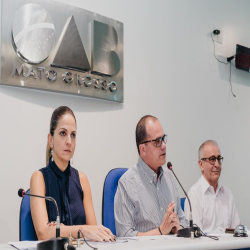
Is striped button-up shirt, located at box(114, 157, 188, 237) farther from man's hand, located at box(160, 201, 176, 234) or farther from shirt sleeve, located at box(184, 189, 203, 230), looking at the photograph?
shirt sleeve, located at box(184, 189, 203, 230)

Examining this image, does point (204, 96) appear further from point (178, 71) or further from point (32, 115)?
point (32, 115)

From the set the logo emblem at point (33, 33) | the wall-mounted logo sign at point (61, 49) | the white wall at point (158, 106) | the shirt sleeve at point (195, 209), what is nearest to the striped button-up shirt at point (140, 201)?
the shirt sleeve at point (195, 209)

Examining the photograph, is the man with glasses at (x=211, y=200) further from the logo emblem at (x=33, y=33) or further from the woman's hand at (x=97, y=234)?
the logo emblem at (x=33, y=33)

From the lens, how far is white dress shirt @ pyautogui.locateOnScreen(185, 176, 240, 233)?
302 cm

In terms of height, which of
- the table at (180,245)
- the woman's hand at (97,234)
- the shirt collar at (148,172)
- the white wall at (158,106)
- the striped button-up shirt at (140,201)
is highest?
the white wall at (158,106)

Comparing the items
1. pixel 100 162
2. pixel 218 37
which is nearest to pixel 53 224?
pixel 100 162

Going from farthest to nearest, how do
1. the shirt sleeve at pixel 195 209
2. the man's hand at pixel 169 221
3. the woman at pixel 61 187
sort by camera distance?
the shirt sleeve at pixel 195 209, the man's hand at pixel 169 221, the woman at pixel 61 187

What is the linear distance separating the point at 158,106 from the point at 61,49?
113cm

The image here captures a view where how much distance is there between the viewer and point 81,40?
3.11 metres

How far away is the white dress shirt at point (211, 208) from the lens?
9.91 feet

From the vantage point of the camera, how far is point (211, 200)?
3119 millimetres

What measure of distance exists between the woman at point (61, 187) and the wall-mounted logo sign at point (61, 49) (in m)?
0.64

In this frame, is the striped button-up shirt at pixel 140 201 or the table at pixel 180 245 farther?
the striped button-up shirt at pixel 140 201

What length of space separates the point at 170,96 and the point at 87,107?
0.98 m
